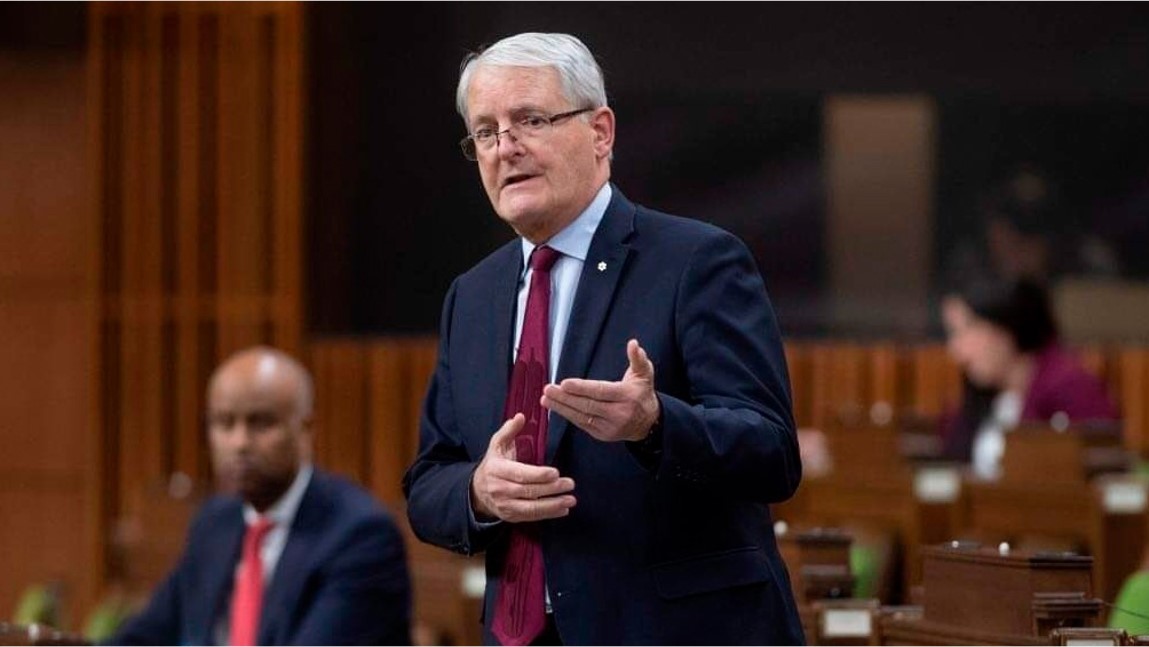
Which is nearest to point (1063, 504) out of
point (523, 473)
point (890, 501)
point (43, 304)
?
point (890, 501)

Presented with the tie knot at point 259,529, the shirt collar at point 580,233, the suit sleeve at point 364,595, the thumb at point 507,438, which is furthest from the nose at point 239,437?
the thumb at point 507,438

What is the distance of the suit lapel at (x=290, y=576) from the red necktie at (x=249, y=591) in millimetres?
35

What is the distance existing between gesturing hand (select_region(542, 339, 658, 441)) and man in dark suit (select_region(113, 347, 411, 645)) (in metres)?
1.77

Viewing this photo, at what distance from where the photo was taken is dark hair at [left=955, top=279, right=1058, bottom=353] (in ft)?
22.7

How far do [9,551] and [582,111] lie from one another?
24.7 feet

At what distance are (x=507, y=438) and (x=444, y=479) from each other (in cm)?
23

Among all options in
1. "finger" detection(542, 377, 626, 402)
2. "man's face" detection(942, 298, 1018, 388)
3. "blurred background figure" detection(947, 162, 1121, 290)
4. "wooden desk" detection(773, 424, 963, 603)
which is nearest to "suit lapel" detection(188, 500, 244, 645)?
"wooden desk" detection(773, 424, 963, 603)

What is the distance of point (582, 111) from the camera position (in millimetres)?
2686

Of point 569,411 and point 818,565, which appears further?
point 818,565

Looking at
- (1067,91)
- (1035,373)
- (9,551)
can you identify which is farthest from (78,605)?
(1067,91)

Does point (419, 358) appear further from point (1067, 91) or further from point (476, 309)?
point (476, 309)

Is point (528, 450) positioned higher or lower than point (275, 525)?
higher

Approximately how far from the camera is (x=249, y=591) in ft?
14.0

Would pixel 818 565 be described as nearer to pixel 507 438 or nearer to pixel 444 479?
pixel 444 479
